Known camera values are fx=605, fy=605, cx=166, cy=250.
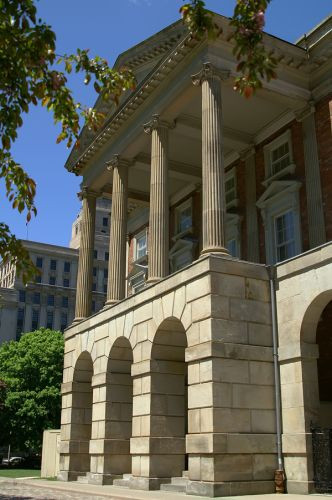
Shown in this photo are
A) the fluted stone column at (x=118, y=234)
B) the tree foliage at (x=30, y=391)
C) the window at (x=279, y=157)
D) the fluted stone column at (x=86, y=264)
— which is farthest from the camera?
the tree foliage at (x=30, y=391)

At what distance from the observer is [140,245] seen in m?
40.6

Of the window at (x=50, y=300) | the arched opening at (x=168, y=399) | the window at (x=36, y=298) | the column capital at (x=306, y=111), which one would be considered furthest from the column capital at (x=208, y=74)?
the window at (x=50, y=300)

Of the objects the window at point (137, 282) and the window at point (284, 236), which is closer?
the window at point (284, 236)

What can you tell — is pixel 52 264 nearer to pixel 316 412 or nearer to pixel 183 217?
pixel 183 217

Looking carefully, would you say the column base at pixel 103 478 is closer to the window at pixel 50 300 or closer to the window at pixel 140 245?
the window at pixel 140 245

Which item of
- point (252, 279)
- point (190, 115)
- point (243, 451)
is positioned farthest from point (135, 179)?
point (243, 451)

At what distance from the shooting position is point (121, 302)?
25469mm

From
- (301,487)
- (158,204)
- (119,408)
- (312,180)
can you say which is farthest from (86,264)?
(301,487)

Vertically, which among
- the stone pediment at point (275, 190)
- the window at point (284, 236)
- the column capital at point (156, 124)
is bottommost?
the window at point (284, 236)

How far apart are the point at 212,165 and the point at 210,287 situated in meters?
4.71

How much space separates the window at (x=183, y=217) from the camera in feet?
113

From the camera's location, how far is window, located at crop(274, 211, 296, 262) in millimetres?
25875

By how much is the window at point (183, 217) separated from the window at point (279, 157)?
7209 millimetres

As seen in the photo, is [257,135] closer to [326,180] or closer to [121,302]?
[326,180]
